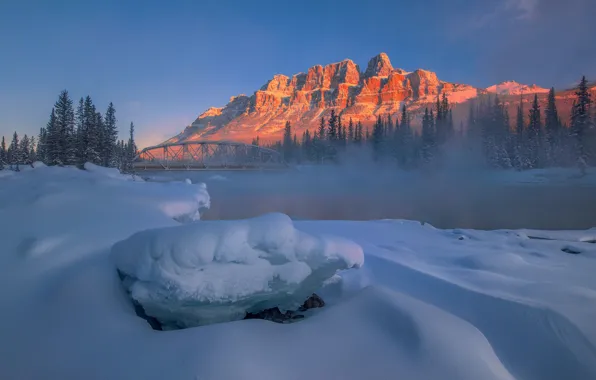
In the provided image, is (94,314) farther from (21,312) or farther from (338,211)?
(338,211)

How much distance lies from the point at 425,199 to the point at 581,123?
22.9m

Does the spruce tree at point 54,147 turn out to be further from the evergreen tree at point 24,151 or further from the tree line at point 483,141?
the tree line at point 483,141

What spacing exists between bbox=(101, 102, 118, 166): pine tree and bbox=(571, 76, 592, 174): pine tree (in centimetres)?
5893

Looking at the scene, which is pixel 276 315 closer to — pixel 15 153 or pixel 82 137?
pixel 82 137

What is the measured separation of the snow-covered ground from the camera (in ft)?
10.8

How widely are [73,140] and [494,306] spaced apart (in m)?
46.1

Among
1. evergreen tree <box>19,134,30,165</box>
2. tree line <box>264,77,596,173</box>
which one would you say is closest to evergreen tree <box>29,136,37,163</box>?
evergreen tree <box>19,134,30,165</box>

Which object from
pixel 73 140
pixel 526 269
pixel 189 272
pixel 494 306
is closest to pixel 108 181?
pixel 189 272

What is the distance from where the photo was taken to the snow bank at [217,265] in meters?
4.17

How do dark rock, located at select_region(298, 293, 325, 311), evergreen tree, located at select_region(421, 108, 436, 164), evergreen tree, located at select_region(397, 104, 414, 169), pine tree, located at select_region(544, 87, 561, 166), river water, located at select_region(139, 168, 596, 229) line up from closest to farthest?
dark rock, located at select_region(298, 293, 325, 311), river water, located at select_region(139, 168, 596, 229), pine tree, located at select_region(544, 87, 561, 166), evergreen tree, located at select_region(421, 108, 436, 164), evergreen tree, located at select_region(397, 104, 414, 169)

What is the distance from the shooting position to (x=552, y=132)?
51.7m

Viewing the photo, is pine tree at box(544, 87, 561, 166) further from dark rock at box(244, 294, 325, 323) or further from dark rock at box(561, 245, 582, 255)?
dark rock at box(244, 294, 325, 323)

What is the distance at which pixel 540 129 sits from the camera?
54.6m

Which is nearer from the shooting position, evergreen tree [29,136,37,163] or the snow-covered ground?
the snow-covered ground
